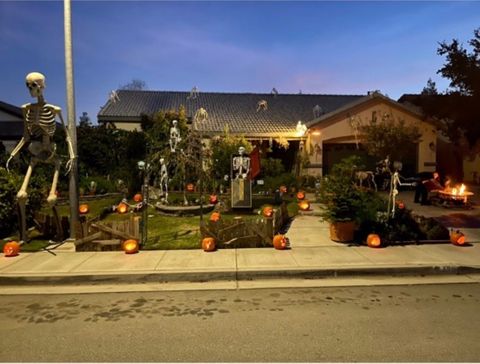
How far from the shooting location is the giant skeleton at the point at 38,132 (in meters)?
8.06

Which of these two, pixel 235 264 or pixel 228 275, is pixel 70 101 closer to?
pixel 235 264

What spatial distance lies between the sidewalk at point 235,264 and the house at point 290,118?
14252 millimetres

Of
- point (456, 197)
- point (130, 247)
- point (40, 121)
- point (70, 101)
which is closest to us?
point (130, 247)

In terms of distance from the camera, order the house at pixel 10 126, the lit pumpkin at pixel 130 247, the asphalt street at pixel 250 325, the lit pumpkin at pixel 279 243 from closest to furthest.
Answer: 1. the asphalt street at pixel 250 325
2. the lit pumpkin at pixel 130 247
3. the lit pumpkin at pixel 279 243
4. the house at pixel 10 126

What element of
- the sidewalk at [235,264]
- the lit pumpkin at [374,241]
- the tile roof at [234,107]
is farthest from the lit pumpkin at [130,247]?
the tile roof at [234,107]

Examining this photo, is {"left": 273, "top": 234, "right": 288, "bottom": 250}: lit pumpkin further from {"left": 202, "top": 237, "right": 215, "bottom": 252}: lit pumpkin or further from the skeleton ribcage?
the skeleton ribcage

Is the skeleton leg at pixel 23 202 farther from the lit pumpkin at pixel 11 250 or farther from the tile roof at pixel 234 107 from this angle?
the tile roof at pixel 234 107

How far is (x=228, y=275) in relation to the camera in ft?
22.1

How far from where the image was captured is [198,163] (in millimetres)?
13188

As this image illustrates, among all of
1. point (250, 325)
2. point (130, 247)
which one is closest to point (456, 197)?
point (130, 247)

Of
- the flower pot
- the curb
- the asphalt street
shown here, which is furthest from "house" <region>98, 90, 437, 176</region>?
the asphalt street

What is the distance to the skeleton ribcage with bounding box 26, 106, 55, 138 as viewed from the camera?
835cm

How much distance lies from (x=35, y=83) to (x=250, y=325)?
6.35 metres

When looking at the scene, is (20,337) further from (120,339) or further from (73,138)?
(73,138)
